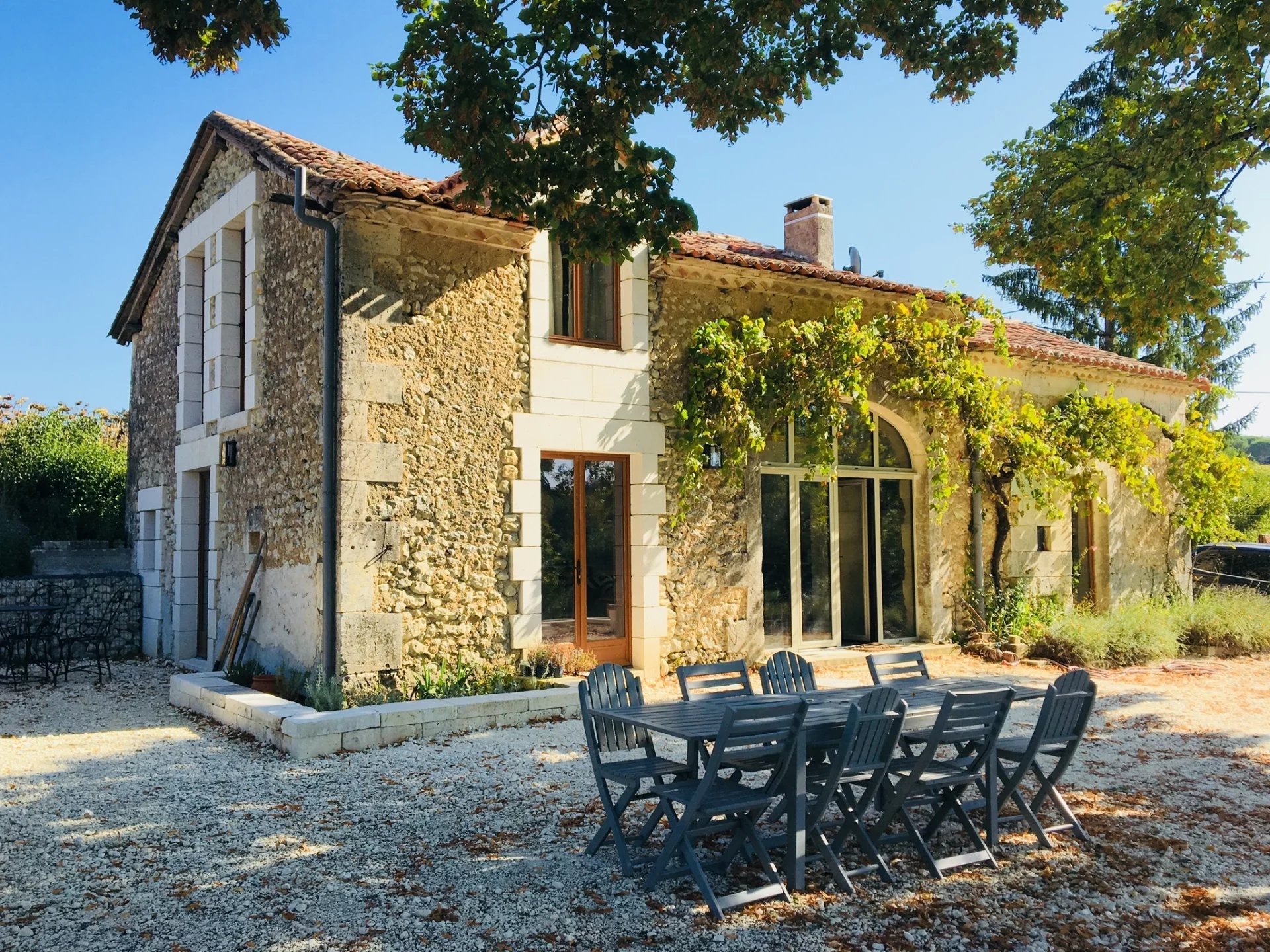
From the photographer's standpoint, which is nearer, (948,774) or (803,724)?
(803,724)

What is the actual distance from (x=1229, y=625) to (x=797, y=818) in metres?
10.6

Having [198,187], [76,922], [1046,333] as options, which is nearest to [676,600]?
[76,922]

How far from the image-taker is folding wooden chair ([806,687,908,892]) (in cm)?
401

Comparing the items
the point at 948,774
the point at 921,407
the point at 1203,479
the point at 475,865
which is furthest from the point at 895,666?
the point at 1203,479

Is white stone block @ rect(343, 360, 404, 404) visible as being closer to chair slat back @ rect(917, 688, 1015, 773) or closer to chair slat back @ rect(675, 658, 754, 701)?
chair slat back @ rect(675, 658, 754, 701)

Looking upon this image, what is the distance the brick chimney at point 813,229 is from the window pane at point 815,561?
3843 mm

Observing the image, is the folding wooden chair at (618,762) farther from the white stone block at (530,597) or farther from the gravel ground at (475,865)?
the white stone block at (530,597)

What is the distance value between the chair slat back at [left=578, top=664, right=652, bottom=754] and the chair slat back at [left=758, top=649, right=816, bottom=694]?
3.53 feet

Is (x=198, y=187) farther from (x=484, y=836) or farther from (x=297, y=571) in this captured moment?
(x=484, y=836)

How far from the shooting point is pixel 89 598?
11.7 m

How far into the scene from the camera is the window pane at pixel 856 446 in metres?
11.5

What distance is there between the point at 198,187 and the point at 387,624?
6491 millimetres

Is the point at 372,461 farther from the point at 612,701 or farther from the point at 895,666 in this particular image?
the point at 895,666

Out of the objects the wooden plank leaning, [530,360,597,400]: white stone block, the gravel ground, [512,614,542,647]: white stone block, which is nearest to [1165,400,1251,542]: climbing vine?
the gravel ground
